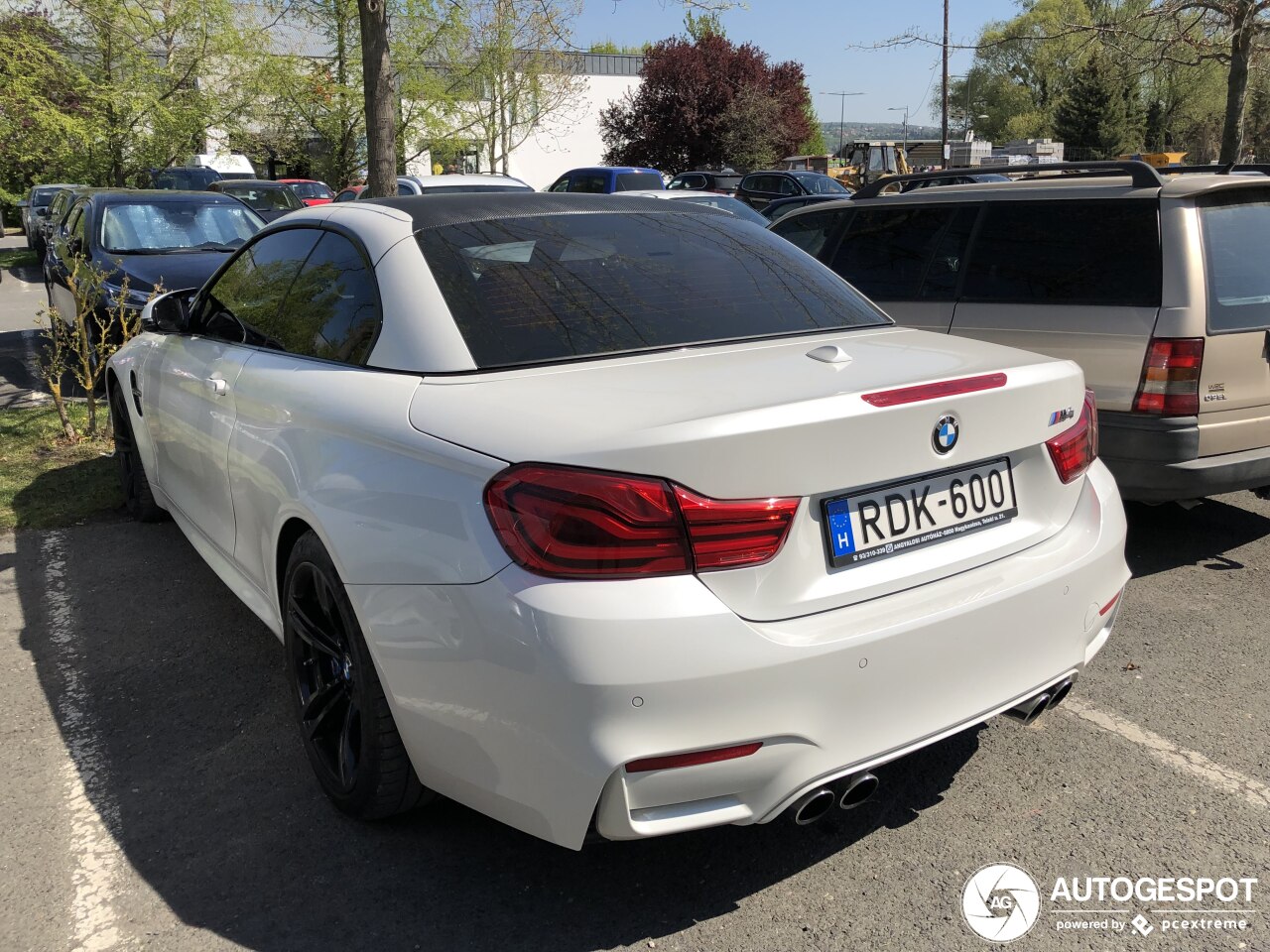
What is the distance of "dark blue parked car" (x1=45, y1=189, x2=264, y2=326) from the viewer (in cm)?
902

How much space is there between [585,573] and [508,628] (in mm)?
193

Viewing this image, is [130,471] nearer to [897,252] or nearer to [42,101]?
[897,252]

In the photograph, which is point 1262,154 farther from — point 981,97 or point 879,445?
point 879,445

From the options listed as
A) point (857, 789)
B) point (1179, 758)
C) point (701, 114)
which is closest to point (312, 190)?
point (1179, 758)

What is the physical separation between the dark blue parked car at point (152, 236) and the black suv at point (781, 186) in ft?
41.7

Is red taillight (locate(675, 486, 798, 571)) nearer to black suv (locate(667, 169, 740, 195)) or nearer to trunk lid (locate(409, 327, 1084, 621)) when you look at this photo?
trunk lid (locate(409, 327, 1084, 621))

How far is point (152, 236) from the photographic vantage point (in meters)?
9.82

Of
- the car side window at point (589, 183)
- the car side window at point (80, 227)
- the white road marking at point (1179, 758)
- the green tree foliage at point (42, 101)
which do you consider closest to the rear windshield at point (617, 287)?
the white road marking at point (1179, 758)

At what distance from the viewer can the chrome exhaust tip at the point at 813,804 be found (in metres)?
2.26

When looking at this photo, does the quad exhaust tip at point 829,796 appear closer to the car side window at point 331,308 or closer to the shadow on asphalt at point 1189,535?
the car side window at point 331,308

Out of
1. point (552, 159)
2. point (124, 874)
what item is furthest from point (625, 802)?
point (552, 159)

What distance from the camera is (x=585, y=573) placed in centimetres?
211

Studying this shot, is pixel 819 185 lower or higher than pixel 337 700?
higher

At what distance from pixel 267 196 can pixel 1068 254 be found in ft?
57.6
